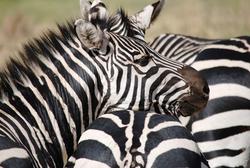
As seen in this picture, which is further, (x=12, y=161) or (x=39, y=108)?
(x=39, y=108)

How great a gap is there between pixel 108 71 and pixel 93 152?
0.92 metres

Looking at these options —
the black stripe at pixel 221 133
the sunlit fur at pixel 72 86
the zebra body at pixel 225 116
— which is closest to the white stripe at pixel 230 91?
the zebra body at pixel 225 116

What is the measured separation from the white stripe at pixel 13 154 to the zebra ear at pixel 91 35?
1.11m

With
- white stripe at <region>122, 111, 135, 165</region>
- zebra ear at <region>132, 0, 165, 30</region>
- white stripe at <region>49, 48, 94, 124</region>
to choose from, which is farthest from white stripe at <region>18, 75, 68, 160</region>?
zebra ear at <region>132, 0, 165, 30</region>

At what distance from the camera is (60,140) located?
215 inches

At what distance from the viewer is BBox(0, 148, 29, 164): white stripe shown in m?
4.83

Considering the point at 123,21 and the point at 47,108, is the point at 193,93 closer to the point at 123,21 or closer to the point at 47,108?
the point at 123,21

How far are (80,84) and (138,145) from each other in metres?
0.97

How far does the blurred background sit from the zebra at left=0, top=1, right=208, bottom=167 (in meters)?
7.39

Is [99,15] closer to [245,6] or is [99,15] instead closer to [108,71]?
[108,71]

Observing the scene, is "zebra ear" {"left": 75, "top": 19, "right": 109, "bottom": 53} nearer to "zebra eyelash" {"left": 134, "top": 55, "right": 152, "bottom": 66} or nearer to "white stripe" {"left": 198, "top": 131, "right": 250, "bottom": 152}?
"zebra eyelash" {"left": 134, "top": 55, "right": 152, "bottom": 66}

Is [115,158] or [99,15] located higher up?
[99,15]

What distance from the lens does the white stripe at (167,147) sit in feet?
15.8

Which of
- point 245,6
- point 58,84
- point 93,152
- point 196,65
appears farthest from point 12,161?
point 245,6
